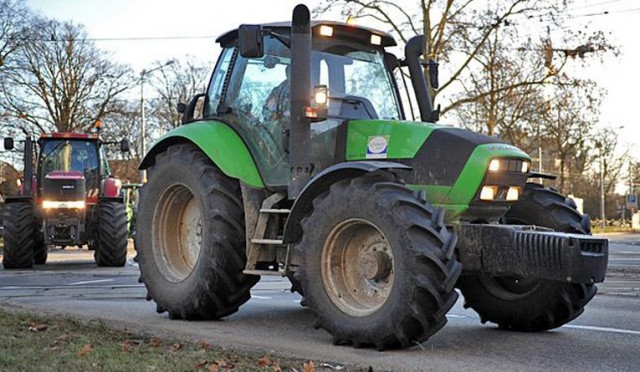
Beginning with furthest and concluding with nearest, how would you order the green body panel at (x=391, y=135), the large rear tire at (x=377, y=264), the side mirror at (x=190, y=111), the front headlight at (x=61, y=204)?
the front headlight at (x=61, y=204) < the side mirror at (x=190, y=111) < the green body panel at (x=391, y=135) < the large rear tire at (x=377, y=264)

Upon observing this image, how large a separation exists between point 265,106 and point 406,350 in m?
3.11

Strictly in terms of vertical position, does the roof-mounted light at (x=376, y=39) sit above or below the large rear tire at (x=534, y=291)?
above

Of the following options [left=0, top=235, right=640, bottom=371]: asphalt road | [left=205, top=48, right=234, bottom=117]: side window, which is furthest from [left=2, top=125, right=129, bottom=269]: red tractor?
[left=205, top=48, right=234, bottom=117]: side window

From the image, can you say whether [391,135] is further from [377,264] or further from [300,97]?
[377,264]

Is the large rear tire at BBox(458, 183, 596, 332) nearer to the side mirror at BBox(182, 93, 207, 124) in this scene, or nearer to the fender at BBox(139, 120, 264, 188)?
the fender at BBox(139, 120, 264, 188)

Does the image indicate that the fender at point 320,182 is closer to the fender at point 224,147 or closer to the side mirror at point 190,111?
the fender at point 224,147

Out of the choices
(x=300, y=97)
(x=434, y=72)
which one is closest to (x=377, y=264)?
(x=300, y=97)

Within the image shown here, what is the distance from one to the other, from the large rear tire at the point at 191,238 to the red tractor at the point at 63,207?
9560mm

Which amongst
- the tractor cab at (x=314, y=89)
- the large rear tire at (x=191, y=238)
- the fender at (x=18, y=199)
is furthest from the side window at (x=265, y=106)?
the fender at (x=18, y=199)

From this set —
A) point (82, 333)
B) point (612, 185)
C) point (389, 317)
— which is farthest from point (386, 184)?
point (612, 185)

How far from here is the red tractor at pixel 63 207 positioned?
18.4 meters

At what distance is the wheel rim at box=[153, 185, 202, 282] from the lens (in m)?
Result: 9.22

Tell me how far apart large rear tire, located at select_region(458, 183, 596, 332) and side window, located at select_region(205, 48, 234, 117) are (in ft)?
10.4

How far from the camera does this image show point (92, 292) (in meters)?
12.3
